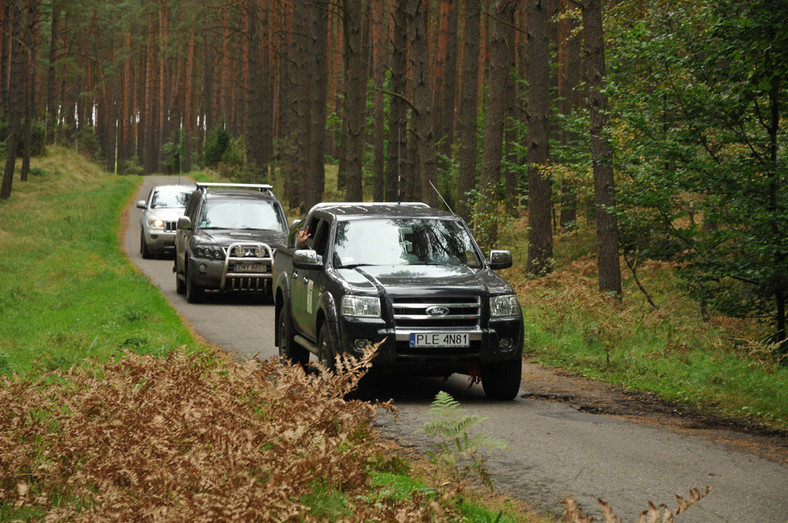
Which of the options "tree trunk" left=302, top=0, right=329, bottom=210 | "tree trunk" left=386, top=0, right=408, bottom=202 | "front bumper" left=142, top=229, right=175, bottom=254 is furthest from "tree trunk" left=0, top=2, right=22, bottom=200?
"tree trunk" left=386, top=0, right=408, bottom=202

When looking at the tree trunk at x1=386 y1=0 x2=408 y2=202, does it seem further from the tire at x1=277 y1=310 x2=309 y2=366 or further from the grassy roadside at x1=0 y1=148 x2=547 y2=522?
the grassy roadside at x1=0 y1=148 x2=547 y2=522

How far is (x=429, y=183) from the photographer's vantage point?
22.4 m

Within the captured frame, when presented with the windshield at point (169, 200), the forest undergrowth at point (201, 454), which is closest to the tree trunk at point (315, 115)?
the windshield at point (169, 200)

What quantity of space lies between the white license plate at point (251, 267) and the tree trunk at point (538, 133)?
6366 millimetres

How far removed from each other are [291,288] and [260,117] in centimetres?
3927

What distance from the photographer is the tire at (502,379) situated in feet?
31.5

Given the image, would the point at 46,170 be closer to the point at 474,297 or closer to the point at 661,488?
the point at 474,297

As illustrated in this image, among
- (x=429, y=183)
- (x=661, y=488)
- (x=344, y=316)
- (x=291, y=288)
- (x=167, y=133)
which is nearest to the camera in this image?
(x=661, y=488)

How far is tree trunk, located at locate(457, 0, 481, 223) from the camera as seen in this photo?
25094 millimetres

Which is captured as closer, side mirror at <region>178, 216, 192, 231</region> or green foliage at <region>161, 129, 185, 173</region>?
side mirror at <region>178, 216, 192, 231</region>

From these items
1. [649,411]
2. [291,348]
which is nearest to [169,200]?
[291,348]

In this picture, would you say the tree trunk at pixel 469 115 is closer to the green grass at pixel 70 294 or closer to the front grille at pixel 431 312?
the green grass at pixel 70 294

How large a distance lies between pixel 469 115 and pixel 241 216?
34.4 feet

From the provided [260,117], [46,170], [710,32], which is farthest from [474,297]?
[46,170]
